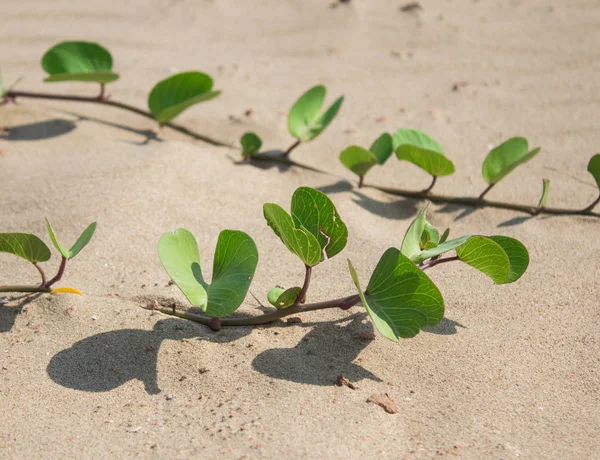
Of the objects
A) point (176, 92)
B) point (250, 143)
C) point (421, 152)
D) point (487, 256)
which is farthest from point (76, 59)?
point (487, 256)

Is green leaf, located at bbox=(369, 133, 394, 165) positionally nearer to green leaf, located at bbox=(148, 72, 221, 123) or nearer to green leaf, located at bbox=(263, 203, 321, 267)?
green leaf, located at bbox=(148, 72, 221, 123)

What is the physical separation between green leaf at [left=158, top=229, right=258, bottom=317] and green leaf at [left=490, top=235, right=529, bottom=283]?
0.47m

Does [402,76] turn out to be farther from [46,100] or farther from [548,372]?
[548,372]

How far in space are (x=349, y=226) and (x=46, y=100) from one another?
1168mm

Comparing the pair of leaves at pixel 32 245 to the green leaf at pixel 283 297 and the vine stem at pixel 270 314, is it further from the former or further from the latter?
the green leaf at pixel 283 297

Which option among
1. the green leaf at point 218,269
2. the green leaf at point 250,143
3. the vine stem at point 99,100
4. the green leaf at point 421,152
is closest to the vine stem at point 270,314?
the green leaf at point 218,269

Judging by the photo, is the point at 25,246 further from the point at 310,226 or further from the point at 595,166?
the point at 595,166

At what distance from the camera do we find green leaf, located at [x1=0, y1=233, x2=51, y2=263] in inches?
51.8

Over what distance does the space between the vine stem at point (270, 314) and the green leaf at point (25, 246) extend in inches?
9.5

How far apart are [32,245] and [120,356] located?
0.26 m

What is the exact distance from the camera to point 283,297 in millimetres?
Result: 1343

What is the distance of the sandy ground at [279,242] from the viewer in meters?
1.17

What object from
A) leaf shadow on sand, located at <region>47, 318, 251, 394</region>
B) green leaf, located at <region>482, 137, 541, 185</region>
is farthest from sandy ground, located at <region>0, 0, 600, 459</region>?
green leaf, located at <region>482, 137, 541, 185</region>

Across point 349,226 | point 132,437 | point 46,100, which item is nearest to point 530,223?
point 349,226
